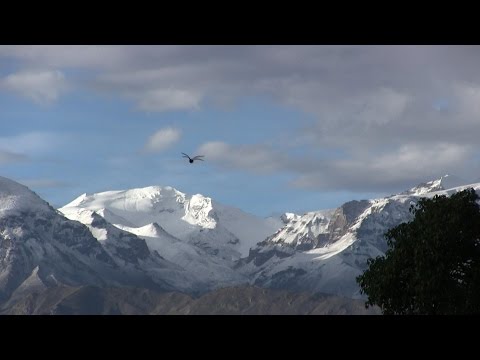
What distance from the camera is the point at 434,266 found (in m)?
88.0

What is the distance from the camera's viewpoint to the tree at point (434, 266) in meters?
85.6

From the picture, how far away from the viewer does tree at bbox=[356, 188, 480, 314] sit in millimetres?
85625
